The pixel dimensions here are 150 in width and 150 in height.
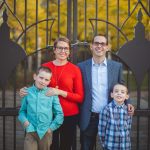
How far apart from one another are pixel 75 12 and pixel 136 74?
112 centimetres

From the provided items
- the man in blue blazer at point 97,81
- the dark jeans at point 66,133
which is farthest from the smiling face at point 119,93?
the dark jeans at point 66,133

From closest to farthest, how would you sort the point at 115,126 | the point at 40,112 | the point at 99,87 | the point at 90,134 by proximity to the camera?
1. the point at 40,112
2. the point at 115,126
3. the point at 99,87
4. the point at 90,134

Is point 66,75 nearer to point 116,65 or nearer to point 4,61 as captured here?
point 116,65

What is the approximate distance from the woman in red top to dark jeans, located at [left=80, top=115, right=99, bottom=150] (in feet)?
0.47

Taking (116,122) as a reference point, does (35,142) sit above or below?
below

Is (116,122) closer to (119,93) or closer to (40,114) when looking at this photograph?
(119,93)

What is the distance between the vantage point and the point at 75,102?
441cm

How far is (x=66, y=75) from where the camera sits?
429 cm

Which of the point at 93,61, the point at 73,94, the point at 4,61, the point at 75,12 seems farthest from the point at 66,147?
the point at 75,12

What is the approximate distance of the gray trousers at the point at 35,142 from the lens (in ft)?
13.8

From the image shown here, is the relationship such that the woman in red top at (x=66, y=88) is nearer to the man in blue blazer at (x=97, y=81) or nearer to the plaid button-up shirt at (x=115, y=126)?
the man in blue blazer at (x=97, y=81)

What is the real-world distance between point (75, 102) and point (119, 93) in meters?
0.50

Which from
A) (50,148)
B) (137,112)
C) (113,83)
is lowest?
(50,148)

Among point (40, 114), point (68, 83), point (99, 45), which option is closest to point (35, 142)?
point (40, 114)
